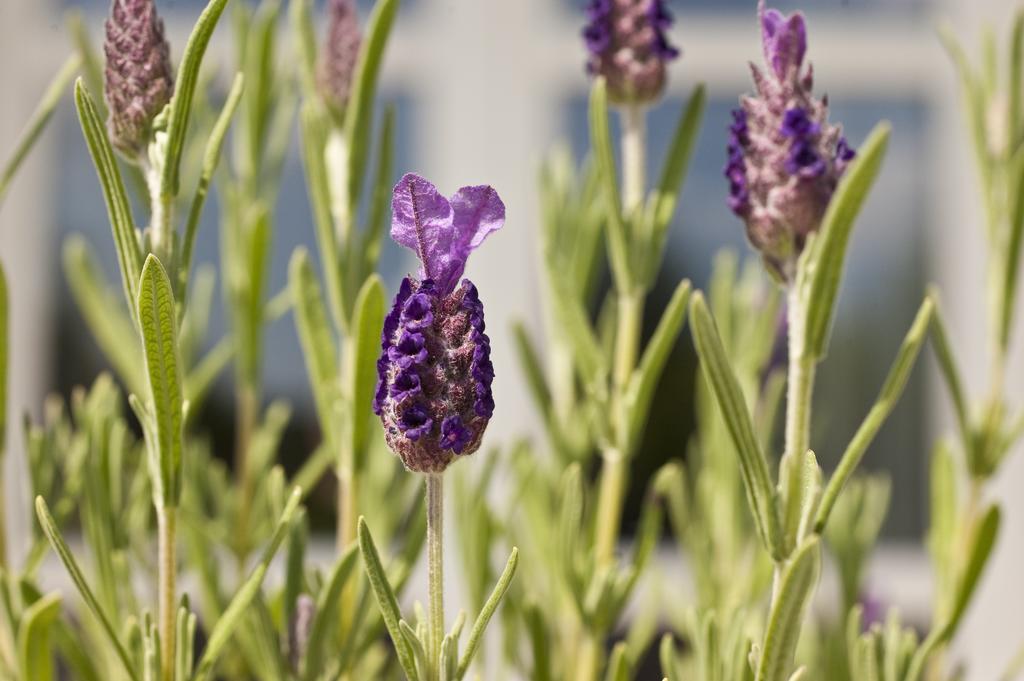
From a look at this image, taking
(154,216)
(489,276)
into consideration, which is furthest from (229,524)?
(489,276)

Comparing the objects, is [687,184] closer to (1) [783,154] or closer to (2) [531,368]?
(2) [531,368]

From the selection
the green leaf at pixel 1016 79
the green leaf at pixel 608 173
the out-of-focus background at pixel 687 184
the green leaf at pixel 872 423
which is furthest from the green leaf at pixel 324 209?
the out-of-focus background at pixel 687 184

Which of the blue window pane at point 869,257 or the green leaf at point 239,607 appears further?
the blue window pane at point 869,257

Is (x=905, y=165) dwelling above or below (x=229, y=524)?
above

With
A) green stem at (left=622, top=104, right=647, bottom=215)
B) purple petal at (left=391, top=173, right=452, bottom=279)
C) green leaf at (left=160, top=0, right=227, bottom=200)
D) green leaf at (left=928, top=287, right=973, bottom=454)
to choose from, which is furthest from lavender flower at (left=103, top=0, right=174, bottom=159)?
green leaf at (left=928, top=287, right=973, bottom=454)

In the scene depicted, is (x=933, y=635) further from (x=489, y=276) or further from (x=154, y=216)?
(x=489, y=276)

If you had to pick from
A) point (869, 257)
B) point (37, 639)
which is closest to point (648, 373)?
point (37, 639)

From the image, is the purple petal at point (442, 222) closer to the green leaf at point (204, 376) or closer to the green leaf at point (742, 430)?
the green leaf at point (742, 430)
